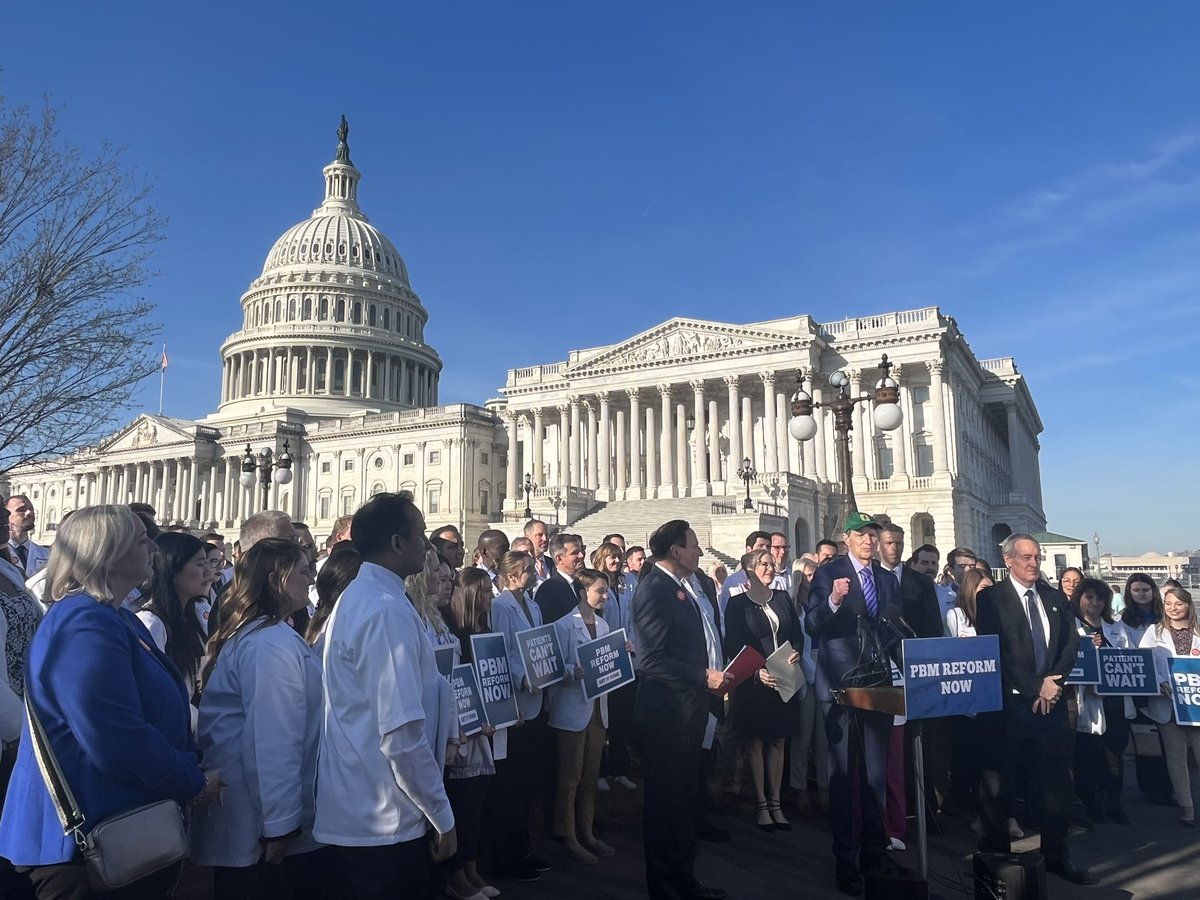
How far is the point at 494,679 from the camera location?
6.67m

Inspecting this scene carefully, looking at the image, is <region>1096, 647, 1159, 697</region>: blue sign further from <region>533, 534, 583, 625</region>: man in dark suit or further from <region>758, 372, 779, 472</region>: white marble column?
<region>758, 372, 779, 472</region>: white marble column

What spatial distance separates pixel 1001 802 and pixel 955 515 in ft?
152

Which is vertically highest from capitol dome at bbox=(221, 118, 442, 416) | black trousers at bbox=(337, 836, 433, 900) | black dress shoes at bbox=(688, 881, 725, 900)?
capitol dome at bbox=(221, 118, 442, 416)

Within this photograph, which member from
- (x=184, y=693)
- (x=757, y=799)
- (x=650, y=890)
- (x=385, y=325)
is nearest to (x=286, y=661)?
(x=184, y=693)

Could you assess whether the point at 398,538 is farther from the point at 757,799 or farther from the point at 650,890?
the point at 757,799

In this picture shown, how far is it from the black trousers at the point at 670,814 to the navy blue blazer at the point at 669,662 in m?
0.12

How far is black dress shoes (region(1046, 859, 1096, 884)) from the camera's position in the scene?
6.95 m

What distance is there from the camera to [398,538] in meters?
4.16

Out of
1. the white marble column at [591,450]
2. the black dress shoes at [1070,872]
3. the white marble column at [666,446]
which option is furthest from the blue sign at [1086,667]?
the white marble column at [591,450]

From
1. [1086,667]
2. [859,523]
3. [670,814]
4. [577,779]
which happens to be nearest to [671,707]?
[670,814]

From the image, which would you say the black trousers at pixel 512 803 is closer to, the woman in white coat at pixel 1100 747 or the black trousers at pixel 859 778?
the black trousers at pixel 859 778

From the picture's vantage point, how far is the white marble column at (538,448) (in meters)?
65.4

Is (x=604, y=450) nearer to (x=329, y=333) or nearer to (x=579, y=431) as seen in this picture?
(x=579, y=431)

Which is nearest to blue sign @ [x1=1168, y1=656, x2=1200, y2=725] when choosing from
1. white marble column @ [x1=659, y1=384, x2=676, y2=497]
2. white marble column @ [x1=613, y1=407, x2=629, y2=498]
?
white marble column @ [x1=659, y1=384, x2=676, y2=497]
